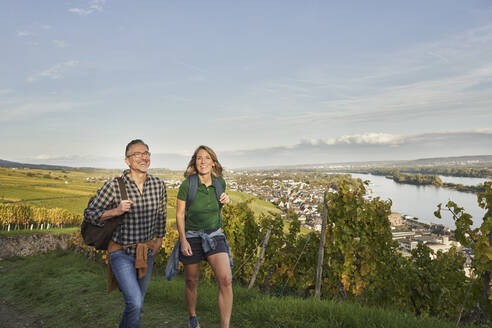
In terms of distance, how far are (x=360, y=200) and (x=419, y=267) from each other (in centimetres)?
207

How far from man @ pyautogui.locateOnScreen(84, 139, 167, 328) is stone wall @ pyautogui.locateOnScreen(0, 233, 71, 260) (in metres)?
22.8

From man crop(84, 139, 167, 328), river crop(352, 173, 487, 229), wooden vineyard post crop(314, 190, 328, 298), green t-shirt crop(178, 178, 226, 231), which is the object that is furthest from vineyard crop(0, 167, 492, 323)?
man crop(84, 139, 167, 328)

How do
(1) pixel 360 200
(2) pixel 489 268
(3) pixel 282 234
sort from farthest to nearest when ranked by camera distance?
(3) pixel 282 234 < (1) pixel 360 200 < (2) pixel 489 268

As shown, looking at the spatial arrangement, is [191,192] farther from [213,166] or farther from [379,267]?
[379,267]

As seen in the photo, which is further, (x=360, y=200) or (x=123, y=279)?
(x=360, y=200)

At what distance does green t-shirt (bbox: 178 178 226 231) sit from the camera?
3.51m

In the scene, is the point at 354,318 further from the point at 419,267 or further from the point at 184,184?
the point at 419,267

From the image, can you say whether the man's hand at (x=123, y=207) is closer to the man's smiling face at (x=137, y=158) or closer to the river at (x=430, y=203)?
the man's smiling face at (x=137, y=158)

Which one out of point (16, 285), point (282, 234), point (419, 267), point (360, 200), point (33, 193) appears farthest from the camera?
point (33, 193)

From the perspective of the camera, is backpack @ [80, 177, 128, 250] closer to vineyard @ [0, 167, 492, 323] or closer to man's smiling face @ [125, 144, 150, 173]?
man's smiling face @ [125, 144, 150, 173]

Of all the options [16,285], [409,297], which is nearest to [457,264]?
[409,297]

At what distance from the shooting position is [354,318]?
381cm

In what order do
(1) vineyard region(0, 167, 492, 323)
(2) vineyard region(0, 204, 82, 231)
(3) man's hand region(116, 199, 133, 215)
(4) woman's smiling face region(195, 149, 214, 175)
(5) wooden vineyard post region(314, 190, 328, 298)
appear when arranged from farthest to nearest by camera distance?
1. (2) vineyard region(0, 204, 82, 231)
2. (5) wooden vineyard post region(314, 190, 328, 298)
3. (1) vineyard region(0, 167, 492, 323)
4. (4) woman's smiling face region(195, 149, 214, 175)
5. (3) man's hand region(116, 199, 133, 215)

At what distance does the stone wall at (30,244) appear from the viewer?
2109 cm
